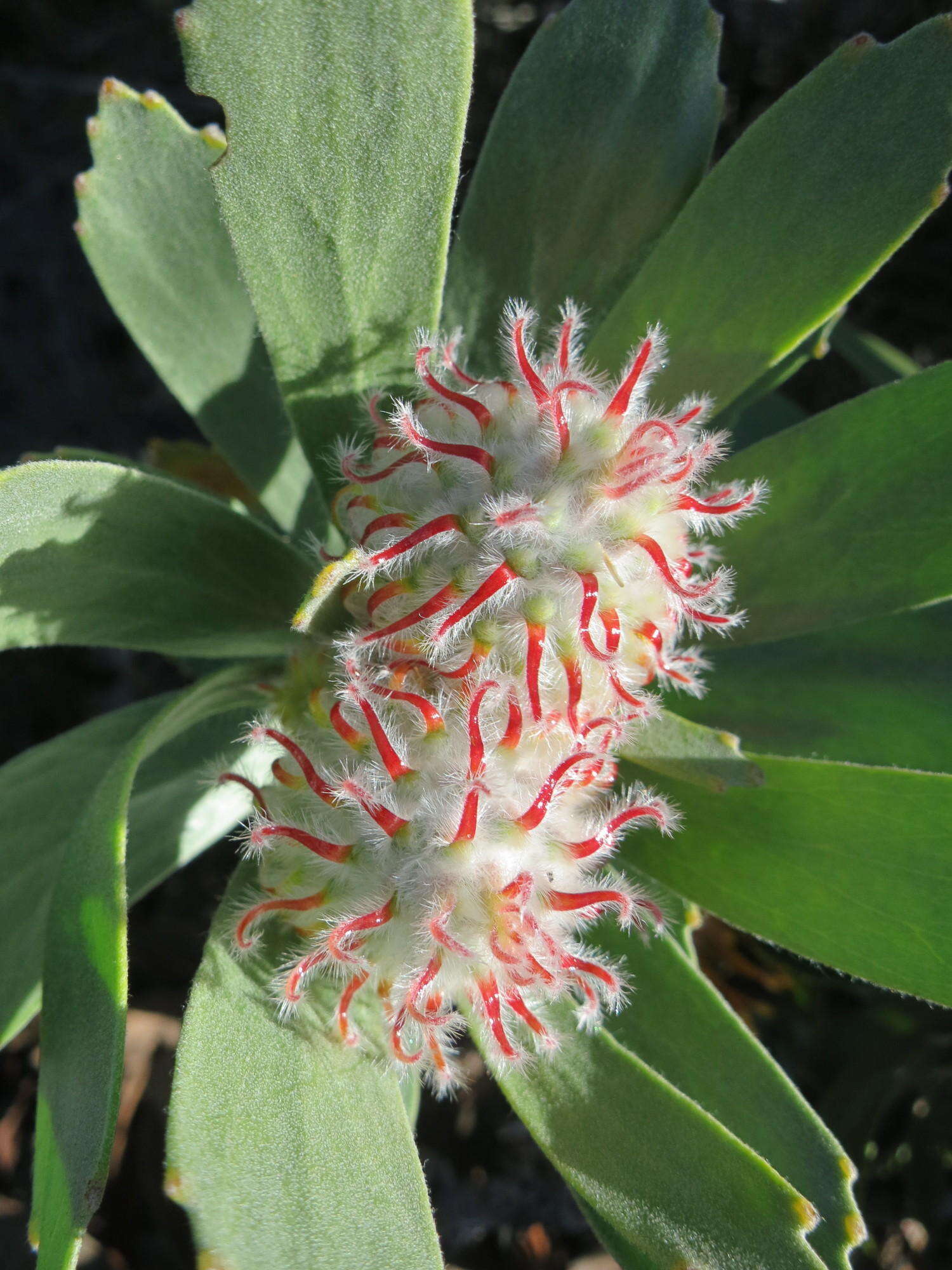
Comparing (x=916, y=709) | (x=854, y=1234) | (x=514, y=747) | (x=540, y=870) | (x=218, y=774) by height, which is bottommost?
(x=854, y=1234)

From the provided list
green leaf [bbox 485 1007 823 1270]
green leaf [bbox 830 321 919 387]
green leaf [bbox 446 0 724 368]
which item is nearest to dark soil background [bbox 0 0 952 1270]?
green leaf [bbox 830 321 919 387]

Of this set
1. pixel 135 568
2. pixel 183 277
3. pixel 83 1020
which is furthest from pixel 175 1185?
pixel 183 277

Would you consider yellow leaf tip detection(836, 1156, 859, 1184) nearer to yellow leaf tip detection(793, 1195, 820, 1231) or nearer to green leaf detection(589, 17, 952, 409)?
yellow leaf tip detection(793, 1195, 820, 1231)

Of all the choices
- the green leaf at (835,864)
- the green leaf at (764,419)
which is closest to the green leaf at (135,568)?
the green leaf at (835,864)

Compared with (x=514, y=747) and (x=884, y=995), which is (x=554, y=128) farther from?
(x=884, y=995)

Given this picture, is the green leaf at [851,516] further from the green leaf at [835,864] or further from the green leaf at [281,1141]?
the green leaf at [281,1141]

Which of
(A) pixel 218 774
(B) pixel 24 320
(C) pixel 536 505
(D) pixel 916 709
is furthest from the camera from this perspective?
(B) pixel 24 320

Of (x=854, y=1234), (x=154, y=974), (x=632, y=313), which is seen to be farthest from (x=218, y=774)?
(x=154, y=974)

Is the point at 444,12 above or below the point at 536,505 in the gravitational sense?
A: above
